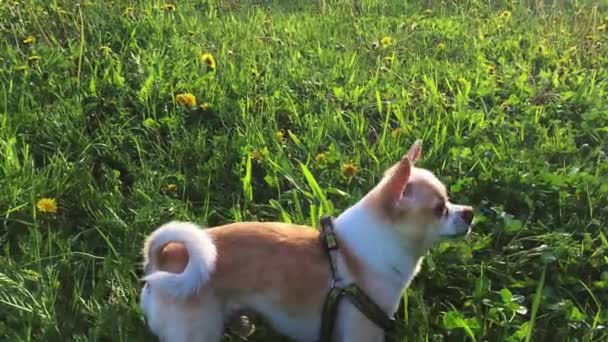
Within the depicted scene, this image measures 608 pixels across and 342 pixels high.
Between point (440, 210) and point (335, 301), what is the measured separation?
1.44 feet

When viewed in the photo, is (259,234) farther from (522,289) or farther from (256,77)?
(256,77)

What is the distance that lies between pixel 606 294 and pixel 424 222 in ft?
2.50

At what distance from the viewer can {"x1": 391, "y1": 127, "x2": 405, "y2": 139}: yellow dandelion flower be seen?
3.20 meters

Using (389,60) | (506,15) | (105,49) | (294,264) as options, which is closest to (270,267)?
(294,264)

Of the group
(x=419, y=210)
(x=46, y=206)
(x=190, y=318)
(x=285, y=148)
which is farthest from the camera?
(x=285, y=148)

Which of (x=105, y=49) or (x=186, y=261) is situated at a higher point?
(x=105, y=49)

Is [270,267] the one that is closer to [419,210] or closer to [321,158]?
[419,210]

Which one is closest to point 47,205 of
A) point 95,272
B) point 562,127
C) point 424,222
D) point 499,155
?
point 95,272

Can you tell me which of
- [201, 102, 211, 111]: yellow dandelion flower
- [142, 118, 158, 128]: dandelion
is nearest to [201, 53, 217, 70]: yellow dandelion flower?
[201, 102, 211, 111]: yellow dandelion flower

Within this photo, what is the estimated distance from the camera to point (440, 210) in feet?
6.88

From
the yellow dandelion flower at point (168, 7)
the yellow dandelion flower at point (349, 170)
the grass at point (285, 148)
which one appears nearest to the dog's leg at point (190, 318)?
the grass at point (285, 148)

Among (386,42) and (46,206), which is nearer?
(46,206)

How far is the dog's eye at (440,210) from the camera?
2.09 meters

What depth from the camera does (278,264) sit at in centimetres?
199
